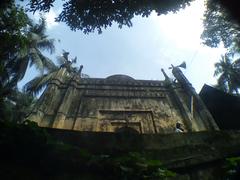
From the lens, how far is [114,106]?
44.1 ft

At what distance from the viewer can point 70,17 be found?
7.41m

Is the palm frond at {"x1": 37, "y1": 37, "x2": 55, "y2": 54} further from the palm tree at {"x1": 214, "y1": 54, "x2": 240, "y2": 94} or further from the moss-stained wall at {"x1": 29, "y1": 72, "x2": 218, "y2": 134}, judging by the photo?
the palm tree at {"x1": 214, "y1": 54, "x2": 240, "y2": 94}

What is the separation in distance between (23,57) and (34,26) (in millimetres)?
5198

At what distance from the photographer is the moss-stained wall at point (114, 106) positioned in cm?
1244

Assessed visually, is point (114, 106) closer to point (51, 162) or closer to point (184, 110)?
point (184, 110)

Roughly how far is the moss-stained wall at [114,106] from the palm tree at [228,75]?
50.9ft

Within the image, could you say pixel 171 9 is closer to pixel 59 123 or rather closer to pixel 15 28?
pixel 15 28

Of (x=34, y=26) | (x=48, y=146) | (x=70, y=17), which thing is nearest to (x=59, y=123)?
(x=70, y=17)

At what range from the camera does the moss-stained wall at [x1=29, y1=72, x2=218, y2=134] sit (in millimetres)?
12438

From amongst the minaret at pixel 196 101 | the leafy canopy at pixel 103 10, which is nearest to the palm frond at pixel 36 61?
the minaret at pixel 196 101

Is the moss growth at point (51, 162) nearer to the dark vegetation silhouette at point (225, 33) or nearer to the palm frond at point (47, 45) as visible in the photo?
the dark vegetation silhouette at point (225, 33)

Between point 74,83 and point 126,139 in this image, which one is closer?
point 126,139

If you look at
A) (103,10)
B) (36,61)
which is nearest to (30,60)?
(36,61)

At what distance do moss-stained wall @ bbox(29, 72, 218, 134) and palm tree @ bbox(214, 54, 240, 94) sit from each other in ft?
50.9
